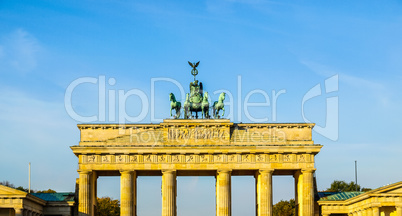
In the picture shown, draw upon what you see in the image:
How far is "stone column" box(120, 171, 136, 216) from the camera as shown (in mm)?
82375

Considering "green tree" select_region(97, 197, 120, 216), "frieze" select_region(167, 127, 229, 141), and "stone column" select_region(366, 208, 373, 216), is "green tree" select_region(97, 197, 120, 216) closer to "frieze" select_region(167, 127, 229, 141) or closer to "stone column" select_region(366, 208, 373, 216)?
"frieze" select_region(167, 127, 229, 141)

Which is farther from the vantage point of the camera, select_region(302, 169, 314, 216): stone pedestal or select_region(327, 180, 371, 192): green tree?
select_region(327, 180, 371, 192): green tree

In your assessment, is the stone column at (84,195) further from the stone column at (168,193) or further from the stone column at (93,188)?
the stone column at (168,193)

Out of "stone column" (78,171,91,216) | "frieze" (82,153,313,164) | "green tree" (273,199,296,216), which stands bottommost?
"green tree" (273,199,296,216)

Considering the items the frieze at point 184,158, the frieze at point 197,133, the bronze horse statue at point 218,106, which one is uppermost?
the bronze horse statue at point 218,106

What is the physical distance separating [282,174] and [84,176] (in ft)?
80.9

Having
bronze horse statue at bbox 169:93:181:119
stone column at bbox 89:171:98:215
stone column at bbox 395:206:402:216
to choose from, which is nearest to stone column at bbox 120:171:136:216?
stone column at bbox 89:171:98:215

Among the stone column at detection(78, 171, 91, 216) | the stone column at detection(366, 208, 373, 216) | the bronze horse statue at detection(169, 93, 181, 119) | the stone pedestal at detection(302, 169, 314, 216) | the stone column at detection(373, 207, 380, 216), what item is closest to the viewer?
the stone column at detection(373, 207, 380, 216)

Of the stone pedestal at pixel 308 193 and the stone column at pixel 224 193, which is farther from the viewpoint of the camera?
the stone column at pixel 224 193

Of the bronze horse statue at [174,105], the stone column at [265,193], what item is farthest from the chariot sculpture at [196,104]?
the stone column at [265,193]

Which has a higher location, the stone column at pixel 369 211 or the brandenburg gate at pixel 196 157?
the brandenburg gate at pixel 196 157

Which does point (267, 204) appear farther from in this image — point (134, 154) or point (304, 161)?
point (134, 154)

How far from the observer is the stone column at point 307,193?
3243 inches

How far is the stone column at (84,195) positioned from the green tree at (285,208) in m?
63.4
